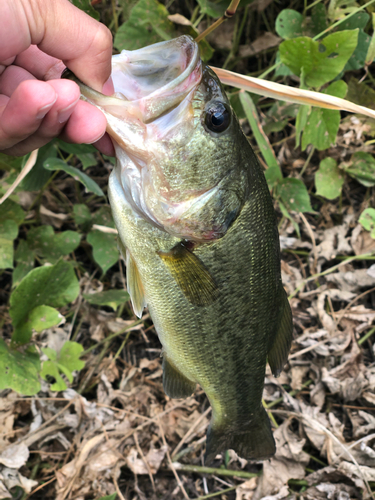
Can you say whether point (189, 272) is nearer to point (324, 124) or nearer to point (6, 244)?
point (6, 244)

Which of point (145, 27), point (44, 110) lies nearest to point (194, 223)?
point (44, 110)

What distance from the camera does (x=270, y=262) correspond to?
57.2 inches

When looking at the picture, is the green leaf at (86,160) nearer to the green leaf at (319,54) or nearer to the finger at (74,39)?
the finger at (74,39)

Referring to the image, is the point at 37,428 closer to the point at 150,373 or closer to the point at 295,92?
the point at 150,373

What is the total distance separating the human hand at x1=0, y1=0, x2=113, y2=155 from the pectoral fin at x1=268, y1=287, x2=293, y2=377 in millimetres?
1048

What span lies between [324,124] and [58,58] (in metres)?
1.47

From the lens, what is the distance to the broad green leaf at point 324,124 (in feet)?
6.59

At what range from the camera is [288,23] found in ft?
7.45

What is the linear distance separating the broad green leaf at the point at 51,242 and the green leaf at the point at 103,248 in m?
0.09

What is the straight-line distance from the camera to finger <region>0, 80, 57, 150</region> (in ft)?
3.18

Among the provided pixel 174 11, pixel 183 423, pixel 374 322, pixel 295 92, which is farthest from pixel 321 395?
pixel 174 11

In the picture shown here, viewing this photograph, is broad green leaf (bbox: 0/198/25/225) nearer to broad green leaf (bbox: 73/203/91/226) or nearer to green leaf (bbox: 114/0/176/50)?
broad green leaf (bbox: 73/203/91/226)

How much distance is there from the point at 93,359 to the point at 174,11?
2.50m

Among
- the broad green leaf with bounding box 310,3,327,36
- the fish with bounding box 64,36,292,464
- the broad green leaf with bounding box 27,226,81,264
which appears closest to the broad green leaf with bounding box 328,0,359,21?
the broad green leaf with bounding box 310,3,327,36
